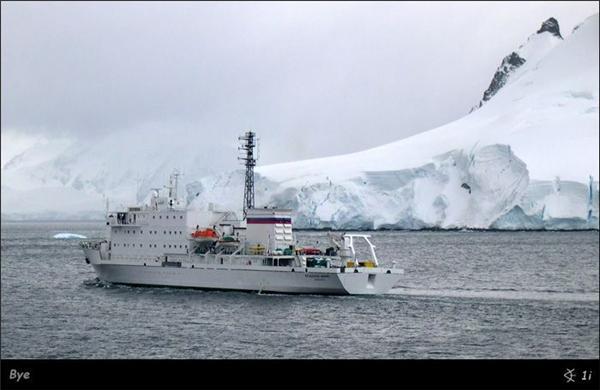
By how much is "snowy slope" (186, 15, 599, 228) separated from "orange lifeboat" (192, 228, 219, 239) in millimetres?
54674

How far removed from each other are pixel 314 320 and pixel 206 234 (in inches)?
443

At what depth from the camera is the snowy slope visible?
95.7 m

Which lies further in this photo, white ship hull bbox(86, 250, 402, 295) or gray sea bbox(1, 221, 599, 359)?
white ship hull bbox(86, 250, 402, 295)

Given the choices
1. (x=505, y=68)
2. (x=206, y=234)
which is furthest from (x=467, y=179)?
(x=206, y=234)

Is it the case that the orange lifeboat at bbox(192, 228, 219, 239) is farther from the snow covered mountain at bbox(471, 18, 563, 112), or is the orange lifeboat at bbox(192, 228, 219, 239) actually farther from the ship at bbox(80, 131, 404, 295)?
the snow covered mountain at bbox(471, 18, 563, 112)

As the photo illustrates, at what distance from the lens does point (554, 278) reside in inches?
1944

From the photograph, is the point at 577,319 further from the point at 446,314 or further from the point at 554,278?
the point at 554,278

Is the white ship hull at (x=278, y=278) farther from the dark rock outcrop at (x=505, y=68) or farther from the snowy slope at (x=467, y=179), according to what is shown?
the dark rock outcrop at (x=505, y=68)

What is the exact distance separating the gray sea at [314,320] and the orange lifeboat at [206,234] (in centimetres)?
251
